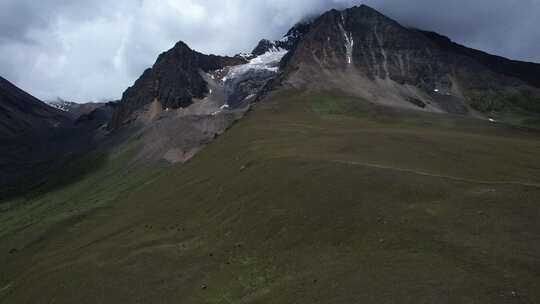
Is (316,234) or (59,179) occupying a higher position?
(316,234)

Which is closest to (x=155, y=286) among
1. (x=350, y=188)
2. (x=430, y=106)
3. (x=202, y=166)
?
(x=350, y=188)

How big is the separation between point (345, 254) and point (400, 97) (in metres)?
161

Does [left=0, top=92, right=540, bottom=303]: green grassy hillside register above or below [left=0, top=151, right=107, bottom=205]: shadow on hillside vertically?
above

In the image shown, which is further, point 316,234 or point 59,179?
point 59,179

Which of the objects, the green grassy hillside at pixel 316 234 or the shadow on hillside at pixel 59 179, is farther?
the shadow on hillside at pixel 59 179

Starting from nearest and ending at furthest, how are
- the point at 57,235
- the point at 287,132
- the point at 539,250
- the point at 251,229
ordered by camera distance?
the point at 539,250 → the point at 251,229 → the point at 57,235 → the point at 287,132

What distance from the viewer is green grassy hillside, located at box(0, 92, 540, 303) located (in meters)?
27.4

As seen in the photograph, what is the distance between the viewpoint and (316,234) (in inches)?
1443

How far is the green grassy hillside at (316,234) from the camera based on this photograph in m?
27.4

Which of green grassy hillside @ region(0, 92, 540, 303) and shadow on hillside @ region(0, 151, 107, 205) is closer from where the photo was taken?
green grassy hillside @ region(0, 92, 540, 303)

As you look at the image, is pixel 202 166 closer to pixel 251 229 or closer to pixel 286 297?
pixel 251 229

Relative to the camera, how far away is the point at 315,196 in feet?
145

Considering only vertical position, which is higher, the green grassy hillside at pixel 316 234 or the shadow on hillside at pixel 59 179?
the green grassy hillside at pixel 316 234

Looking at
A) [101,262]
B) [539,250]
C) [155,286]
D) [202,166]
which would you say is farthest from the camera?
[202,166]
